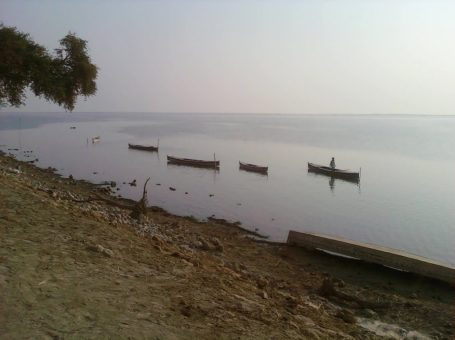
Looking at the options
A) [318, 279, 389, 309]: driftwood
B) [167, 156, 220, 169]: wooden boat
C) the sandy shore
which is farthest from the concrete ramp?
[167, 156, 220, 169]: wooden boat

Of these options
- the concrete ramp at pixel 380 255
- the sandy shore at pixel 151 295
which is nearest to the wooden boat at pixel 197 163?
the concrete ramp at pixel 380 255

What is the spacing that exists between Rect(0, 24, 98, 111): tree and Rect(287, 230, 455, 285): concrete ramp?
59.1 ft

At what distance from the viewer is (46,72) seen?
2656 cm

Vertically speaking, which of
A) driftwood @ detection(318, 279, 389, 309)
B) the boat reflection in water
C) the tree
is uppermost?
the tree

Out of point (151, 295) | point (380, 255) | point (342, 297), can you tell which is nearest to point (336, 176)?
point (380, 255)

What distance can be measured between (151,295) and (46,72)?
2373 centimetres

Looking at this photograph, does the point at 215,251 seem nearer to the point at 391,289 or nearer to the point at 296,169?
the point at 391,289

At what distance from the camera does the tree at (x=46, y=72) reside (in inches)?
1001

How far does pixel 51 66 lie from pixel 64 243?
21.5 metres

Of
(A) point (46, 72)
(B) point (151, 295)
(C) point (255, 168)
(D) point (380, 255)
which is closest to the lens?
(B) point (151, 295)

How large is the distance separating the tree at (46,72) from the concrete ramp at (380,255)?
18029 mm

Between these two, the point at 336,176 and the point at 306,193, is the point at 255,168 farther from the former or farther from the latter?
the point at 306,193

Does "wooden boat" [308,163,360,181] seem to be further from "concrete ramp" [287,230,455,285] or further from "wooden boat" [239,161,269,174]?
"concrete ramp" [287,230,455,285]

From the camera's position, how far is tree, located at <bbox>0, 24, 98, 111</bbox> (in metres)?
25.4
